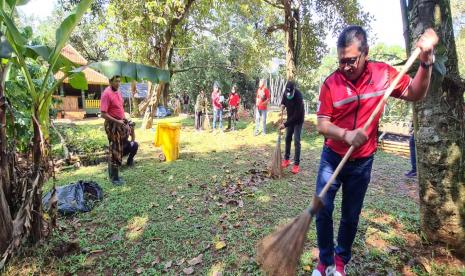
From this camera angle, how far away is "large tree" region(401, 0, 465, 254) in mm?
2865

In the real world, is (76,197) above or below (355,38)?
below

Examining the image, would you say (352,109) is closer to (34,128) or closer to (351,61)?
(351,61)

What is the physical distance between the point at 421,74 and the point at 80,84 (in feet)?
11.7

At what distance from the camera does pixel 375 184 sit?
19.2ft

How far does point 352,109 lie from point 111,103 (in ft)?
14.8

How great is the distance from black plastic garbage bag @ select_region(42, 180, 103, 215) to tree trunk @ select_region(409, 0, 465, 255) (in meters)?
4.46

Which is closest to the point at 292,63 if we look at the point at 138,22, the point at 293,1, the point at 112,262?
the point at 293,1

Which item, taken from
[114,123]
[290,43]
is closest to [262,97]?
[290,43]

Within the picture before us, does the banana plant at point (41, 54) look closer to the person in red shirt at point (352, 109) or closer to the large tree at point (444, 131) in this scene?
the person in red shirt at point (352, 109)

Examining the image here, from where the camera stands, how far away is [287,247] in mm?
2141

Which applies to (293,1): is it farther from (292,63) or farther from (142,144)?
(142,144)

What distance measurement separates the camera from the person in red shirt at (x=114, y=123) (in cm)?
550

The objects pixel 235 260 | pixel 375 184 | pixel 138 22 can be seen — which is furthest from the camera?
pixel 138 22

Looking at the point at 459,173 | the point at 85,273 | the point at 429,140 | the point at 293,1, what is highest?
the point at 293,1
